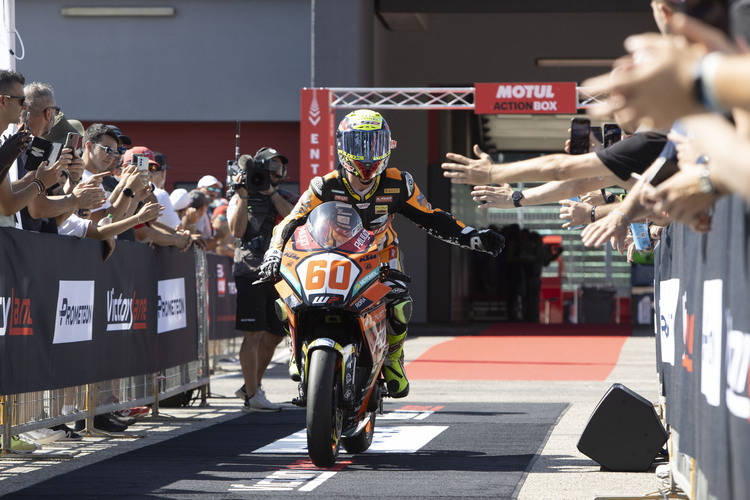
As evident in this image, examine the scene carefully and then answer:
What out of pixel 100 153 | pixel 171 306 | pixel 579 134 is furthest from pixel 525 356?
pixel 579 134

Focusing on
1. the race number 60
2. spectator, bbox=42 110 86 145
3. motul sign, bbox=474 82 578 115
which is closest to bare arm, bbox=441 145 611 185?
the race number 60

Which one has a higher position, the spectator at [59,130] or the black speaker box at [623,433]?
the spectator at [59,130]

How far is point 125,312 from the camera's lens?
880 cm

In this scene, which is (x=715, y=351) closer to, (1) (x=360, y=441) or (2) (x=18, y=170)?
(1) (x=360, y=441)

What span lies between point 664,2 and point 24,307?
175 inches

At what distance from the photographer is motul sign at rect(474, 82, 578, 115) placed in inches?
711

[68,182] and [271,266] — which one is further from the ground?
[68,182]

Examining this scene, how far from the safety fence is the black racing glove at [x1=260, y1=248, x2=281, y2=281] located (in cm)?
141

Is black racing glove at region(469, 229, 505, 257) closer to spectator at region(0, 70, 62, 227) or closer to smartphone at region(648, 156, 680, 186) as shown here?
spectator at region(0, 70, 62, 227)

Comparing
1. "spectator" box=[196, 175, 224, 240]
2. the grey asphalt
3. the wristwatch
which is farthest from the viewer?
"spectator" box=[196, 175, 224, 240]

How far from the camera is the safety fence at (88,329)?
692 cm

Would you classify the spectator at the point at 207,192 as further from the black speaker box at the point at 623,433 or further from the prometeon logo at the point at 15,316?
the black speaker box at the point at 623,433

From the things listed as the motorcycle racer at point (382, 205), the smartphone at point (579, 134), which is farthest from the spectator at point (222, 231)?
the smartphone at point (579, 134)

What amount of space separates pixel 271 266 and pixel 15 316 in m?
1.52
